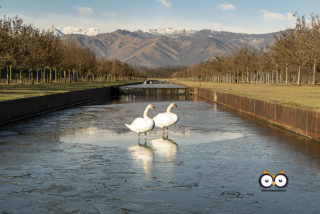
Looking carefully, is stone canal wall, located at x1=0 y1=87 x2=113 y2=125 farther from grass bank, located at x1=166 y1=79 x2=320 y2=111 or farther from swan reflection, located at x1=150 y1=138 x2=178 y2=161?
grass bank, located at x1=166 y1=79 x2=320 y2=111

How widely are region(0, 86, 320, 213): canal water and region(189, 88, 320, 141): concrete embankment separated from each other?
0.60m

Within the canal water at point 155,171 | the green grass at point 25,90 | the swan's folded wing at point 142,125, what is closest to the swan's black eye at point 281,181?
the canal water at point 155,171

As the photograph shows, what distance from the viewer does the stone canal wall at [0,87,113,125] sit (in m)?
21.7

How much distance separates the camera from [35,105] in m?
26.6

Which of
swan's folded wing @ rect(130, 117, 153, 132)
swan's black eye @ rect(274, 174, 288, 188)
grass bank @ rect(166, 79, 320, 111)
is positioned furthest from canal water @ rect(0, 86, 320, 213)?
grass bank @ rect(166, 79, 320, 111)

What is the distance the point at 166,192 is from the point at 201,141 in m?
7.59

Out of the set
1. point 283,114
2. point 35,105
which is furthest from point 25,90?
point 283,114

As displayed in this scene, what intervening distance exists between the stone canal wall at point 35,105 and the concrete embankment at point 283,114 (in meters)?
12.4

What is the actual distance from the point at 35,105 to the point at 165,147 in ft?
46.7

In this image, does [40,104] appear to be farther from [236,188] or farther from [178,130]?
[236,188]

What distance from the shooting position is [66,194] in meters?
8.42

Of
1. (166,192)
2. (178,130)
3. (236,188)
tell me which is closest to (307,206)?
(236,188)

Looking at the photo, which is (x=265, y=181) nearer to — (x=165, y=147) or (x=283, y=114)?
(x=165, y=147)

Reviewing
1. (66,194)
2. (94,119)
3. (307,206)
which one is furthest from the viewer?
(94,119)
